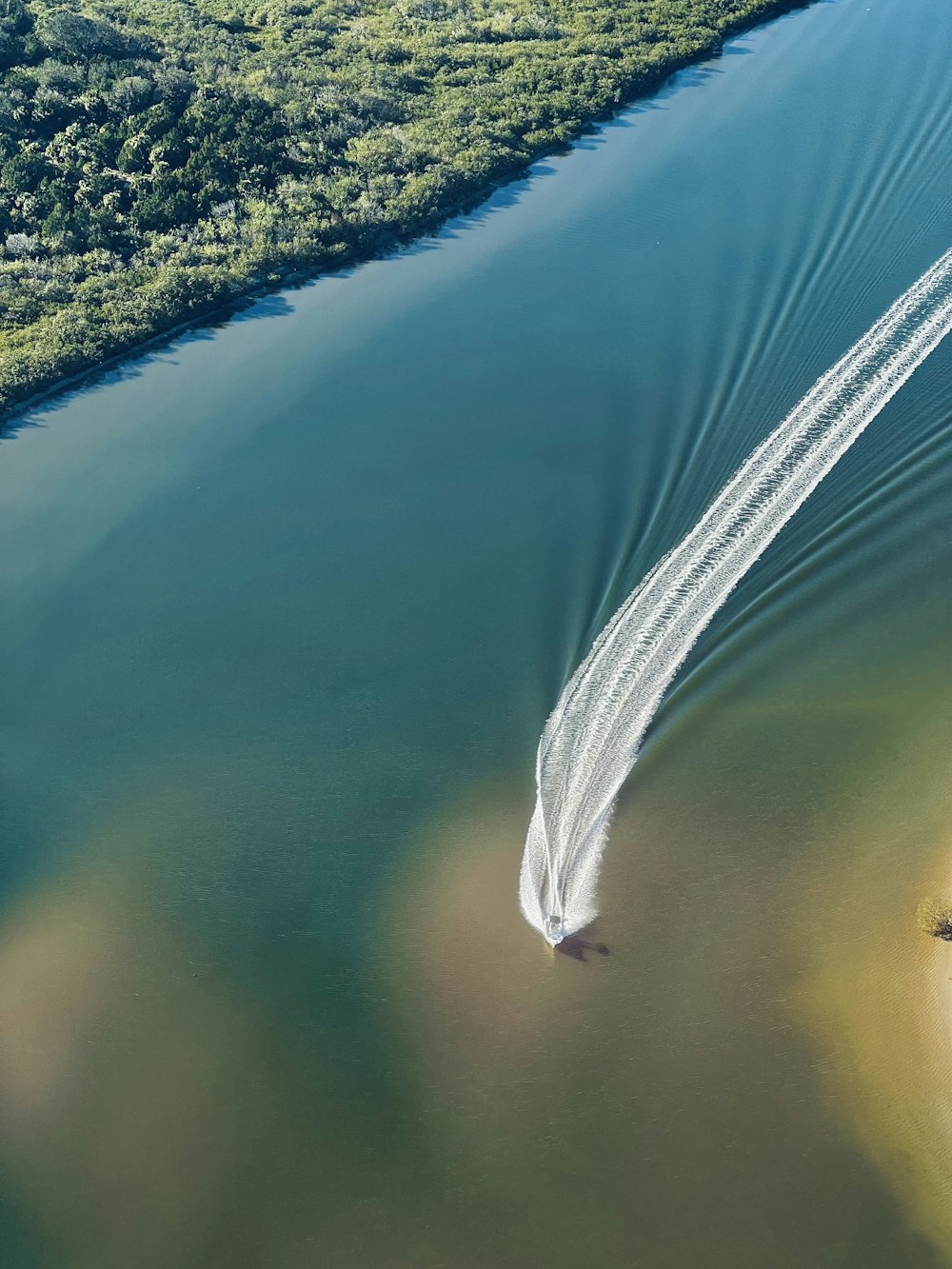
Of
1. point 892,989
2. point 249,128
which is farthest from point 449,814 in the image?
point 249,128

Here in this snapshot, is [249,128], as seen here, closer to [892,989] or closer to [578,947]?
[578,947]

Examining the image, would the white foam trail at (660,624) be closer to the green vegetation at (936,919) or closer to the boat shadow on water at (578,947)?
the boat shadow on water at (578,947)

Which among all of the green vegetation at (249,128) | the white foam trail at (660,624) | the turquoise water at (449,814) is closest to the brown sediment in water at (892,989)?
the turquoise water at (449,814)

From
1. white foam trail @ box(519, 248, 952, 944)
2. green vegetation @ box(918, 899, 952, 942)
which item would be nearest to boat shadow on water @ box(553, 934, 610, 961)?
white foam trail @ box(519, 248, 952, 944)

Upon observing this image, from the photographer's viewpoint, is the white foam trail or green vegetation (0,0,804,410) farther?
green vegetation (0,0,804,410)

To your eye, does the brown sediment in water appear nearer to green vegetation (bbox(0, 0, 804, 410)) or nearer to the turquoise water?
the turquoise water
